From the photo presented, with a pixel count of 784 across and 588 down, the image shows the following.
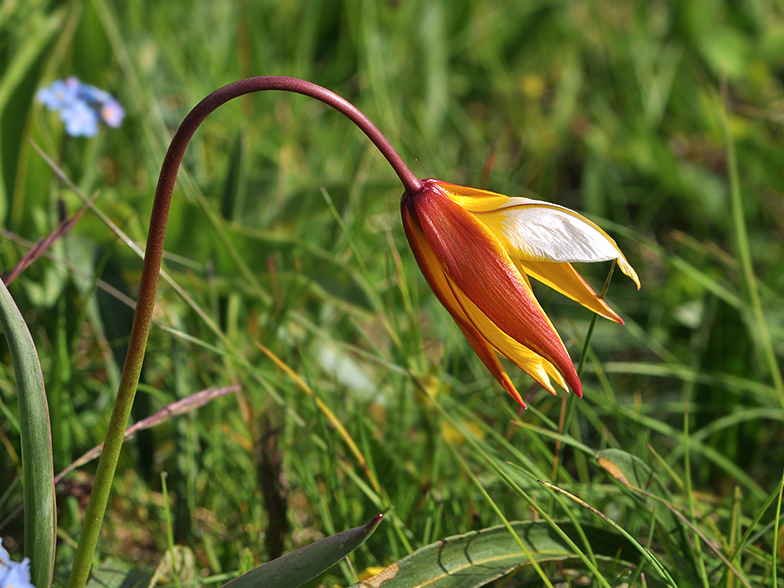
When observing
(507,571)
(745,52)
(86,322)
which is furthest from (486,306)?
(745,52)

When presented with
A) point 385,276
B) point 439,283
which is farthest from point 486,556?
point 385,276

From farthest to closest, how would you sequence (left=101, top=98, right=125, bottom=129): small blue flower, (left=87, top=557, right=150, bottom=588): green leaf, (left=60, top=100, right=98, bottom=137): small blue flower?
(left=101, top=98, right=125, bottom=129): small blue flower
(left=60, top=100, right=98, bottom=137): small blue flower
(left=87, top=557, right=150, bottom=588): green leaf

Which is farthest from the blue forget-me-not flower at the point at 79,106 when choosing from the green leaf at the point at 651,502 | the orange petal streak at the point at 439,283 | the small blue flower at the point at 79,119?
the green leaf at the point at 651,502

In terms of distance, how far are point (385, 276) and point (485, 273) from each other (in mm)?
920

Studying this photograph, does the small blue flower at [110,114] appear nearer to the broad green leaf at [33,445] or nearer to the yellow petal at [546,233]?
the broad green leaf at [33,445]

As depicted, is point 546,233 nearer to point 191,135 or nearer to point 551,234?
point 551,234

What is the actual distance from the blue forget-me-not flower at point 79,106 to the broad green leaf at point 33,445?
999 mm

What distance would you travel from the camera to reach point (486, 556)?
93 cm

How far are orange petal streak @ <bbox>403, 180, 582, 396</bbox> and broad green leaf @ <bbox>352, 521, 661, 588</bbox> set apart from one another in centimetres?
30

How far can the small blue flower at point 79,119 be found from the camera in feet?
5.34

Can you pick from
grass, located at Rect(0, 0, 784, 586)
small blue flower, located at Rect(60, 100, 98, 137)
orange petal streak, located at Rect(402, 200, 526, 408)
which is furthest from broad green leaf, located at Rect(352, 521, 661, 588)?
small blue flower, located at Rect(60, 100, 98, 137)

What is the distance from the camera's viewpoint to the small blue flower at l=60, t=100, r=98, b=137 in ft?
5.34

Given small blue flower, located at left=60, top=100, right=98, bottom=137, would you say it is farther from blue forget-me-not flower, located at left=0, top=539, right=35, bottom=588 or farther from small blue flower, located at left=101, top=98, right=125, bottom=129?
blue forget-me-not flower, located at left=0, top=539, right=35, bottom=588

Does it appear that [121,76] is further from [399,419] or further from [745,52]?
[745,52]
